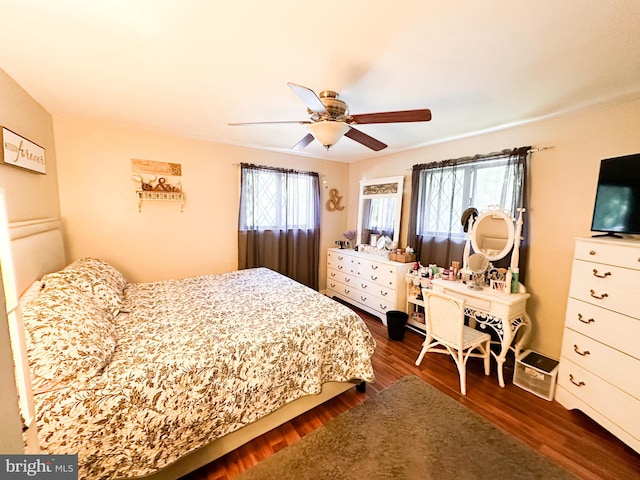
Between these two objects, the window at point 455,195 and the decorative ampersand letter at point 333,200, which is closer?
the window at point 455,195

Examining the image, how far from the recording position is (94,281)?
6.12 ft

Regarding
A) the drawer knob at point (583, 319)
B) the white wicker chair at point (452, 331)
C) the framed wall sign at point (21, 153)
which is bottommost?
the white wicker chair at point (452, 331)

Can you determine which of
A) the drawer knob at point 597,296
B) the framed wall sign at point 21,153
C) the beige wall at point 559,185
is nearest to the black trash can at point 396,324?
the beige wall at point 559,185

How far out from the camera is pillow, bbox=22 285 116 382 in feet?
3.66

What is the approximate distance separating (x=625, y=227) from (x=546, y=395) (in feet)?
4.68

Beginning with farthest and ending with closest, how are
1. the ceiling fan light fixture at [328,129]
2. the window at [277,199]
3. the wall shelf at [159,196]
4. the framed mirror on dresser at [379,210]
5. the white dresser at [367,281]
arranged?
the framed mirror on dresser at [379,210]
the window at [277,199]
the white dresser at [367,281]
the wall shelf at [159,196]
the ceiling fan light fixture at [328,129]

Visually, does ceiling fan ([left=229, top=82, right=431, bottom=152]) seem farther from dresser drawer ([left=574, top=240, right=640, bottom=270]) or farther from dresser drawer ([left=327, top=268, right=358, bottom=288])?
dresser drawer ([left=327, top=268, right=358, bottom=288])

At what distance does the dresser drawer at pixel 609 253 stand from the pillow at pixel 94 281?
3479mm

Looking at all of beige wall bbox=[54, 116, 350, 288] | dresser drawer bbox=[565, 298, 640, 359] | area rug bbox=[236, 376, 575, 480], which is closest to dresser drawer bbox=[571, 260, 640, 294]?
dresser drawer bbox=[565, 298, 640, 359]

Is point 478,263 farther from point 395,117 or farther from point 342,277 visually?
point 342,277

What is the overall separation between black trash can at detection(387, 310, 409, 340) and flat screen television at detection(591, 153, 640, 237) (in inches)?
71.1

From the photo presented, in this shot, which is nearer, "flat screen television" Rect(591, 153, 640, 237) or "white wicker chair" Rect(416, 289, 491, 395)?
"flat screen television" Rect(591, 153, 640, 237)

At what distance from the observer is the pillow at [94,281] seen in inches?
64.3

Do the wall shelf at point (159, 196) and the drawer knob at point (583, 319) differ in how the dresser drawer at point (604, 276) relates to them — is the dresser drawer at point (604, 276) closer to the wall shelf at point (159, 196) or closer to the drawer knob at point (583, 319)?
the drawer knob at point (583, 319)
